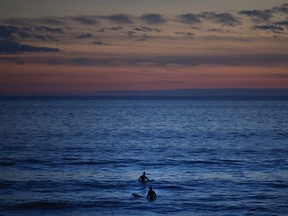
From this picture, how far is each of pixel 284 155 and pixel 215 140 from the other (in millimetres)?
22228

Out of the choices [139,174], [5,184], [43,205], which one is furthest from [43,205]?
[139,174]

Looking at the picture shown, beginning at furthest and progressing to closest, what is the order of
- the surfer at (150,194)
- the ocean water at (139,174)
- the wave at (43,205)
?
the surfer at (150,194)
the ocean water at (139,174)
the wave at (43,205)

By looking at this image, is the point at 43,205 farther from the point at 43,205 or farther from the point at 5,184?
the point at 5,184

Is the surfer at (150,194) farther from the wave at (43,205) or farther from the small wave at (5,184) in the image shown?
the small wave at (5,184)

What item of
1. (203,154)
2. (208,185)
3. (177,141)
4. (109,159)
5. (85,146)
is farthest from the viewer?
(177,141)

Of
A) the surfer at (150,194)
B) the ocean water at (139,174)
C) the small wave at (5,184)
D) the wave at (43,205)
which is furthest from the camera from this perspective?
the small wave at (5,184)

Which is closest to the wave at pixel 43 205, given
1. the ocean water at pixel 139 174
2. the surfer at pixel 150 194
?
the ocean water at pixel 139 174

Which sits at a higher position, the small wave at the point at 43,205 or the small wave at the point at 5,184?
the small wave at the point at 43,205

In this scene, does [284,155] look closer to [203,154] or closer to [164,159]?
[203,154]

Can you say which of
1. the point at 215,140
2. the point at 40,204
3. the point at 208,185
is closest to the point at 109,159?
the point at 208,185

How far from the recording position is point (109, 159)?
187 feet

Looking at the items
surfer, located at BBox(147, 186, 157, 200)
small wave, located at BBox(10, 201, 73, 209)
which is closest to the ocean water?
small wave, located at BBox(10, 201, 73, 209)

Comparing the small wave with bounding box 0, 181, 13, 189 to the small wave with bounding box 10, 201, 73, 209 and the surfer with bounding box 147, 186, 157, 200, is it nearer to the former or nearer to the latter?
the small wave with bounding box 10, 201, 73, 209

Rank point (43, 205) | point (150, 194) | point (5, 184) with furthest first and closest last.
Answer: point (5, 184)
point (150, 194)
point (43, 205)
